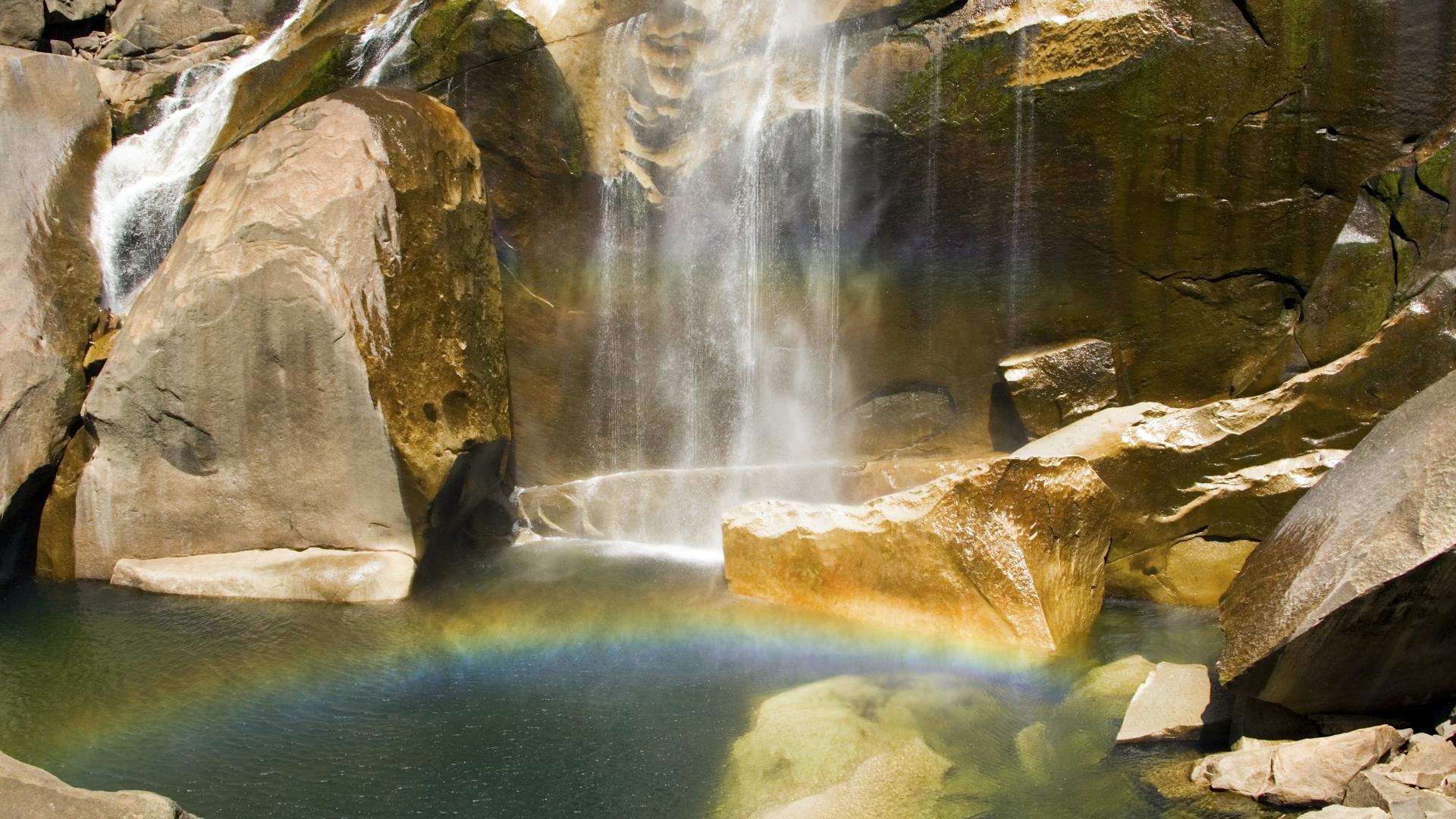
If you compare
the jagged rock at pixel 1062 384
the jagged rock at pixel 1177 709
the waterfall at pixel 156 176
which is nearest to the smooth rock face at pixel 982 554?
the jagged rock at pixel 1177 709

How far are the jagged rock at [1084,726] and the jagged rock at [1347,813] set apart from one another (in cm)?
103

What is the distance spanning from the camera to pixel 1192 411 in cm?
723

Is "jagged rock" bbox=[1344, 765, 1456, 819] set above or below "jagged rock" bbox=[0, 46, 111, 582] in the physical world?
below

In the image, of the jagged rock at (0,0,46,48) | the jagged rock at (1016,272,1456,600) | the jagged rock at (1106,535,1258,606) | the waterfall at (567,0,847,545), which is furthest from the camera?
the jagged rock at (0,0,46,48)

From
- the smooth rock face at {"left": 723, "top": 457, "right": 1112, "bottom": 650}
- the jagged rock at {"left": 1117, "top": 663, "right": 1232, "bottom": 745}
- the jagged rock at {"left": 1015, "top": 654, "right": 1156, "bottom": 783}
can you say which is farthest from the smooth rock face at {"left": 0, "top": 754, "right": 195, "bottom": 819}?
the smooth rock face at {"left": 723, "top": 457, "right": 1112, "bottom": 650}

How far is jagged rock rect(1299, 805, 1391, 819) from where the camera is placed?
3.99 metres

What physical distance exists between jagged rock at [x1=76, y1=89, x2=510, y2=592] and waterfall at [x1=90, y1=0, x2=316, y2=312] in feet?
3.91

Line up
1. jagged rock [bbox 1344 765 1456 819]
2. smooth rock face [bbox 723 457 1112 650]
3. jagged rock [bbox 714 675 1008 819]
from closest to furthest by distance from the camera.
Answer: jagged rock [bbox 1344 765 1456 819]
jagged rock [bbox 714 675 1008 819]
smooth rock face [bbox 723 457 1112 650]

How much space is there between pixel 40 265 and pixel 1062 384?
7943mm

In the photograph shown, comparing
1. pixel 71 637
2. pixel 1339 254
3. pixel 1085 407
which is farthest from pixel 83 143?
pixel 1339 254

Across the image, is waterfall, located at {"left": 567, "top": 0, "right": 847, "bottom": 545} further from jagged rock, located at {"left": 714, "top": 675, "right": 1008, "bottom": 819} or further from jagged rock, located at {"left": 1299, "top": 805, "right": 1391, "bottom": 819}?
jagged rock, located at {"left": 1299, "top": 805, "right": 1391, "bottom": 819}

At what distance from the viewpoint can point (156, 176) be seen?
32.2 ft

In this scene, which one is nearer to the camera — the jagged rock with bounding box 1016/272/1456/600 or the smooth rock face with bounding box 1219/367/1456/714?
the smooth rock face with bounding box 1219/367/1456/714

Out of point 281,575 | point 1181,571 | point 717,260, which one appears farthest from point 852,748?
point 717,260
